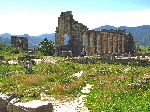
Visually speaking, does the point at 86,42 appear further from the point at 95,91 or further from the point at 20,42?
the point at 95,91

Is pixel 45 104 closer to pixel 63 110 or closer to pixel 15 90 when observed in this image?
pixel 63 110

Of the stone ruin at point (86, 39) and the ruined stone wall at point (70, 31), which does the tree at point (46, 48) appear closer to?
the stone ruin at point (86, 39)

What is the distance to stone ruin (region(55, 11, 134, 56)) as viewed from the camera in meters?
84.8

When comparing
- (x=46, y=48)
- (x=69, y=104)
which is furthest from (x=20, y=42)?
(x=69, y=104)

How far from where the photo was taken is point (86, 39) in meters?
87.9

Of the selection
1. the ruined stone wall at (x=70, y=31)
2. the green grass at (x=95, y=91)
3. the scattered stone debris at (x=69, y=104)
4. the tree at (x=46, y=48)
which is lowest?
the scattered stone debris at (x=69, y=104)

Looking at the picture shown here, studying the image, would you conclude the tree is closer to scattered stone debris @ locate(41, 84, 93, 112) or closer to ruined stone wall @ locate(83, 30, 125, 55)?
ruined stone wall @ locate(83, 30, 125, 55)

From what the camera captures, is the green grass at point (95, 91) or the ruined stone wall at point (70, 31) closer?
the green grass at point (95, 91)

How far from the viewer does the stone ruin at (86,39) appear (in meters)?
84.8

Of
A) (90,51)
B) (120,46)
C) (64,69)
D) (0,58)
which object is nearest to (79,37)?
(90,51)

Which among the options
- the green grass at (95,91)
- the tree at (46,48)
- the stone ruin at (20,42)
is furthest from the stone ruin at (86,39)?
the green grass at (95,91)

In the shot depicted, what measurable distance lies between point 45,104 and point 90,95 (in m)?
7.97

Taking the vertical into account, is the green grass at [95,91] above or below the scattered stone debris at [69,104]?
above

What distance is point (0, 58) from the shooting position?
212 ft
